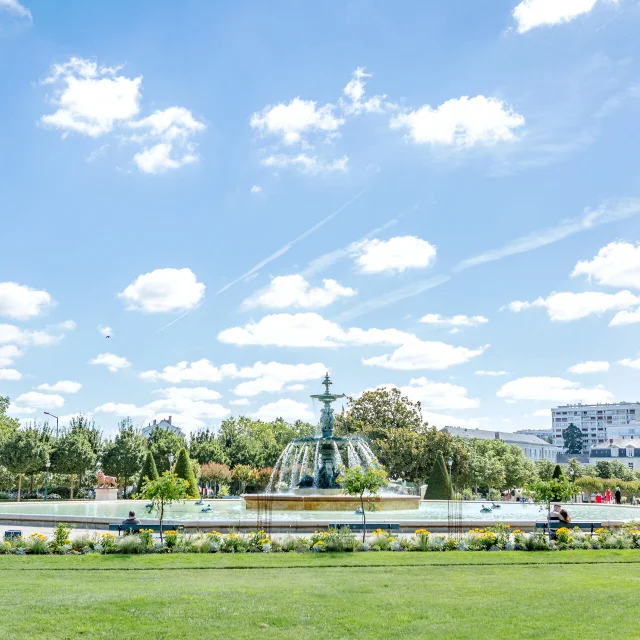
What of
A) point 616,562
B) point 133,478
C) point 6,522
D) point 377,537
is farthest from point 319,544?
point 133,478

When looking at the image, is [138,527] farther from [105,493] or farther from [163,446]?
[163,446]

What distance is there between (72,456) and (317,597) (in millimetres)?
40600

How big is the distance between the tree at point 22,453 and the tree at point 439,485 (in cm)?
2486

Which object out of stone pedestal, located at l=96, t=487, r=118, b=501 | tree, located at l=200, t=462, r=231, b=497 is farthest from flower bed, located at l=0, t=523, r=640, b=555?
tree, located at l=200, t=462, r=231, b=497

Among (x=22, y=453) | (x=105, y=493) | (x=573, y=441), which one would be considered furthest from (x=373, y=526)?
(x=573, y=441)

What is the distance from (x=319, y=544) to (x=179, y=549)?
316 centimetres

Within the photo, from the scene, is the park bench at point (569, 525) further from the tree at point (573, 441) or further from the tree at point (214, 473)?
the tree at point (573, 441)

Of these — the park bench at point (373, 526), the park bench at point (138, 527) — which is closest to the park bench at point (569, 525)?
the park bench at point (373, 526)

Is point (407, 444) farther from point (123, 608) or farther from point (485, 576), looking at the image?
point (123, 608)

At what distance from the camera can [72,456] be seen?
4722 cm

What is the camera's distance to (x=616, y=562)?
50.0ft

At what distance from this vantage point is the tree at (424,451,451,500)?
142 feet

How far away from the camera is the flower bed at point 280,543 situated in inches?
612

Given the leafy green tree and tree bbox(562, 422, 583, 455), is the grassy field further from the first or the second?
tree bbox(562, 422, 583, 455)
